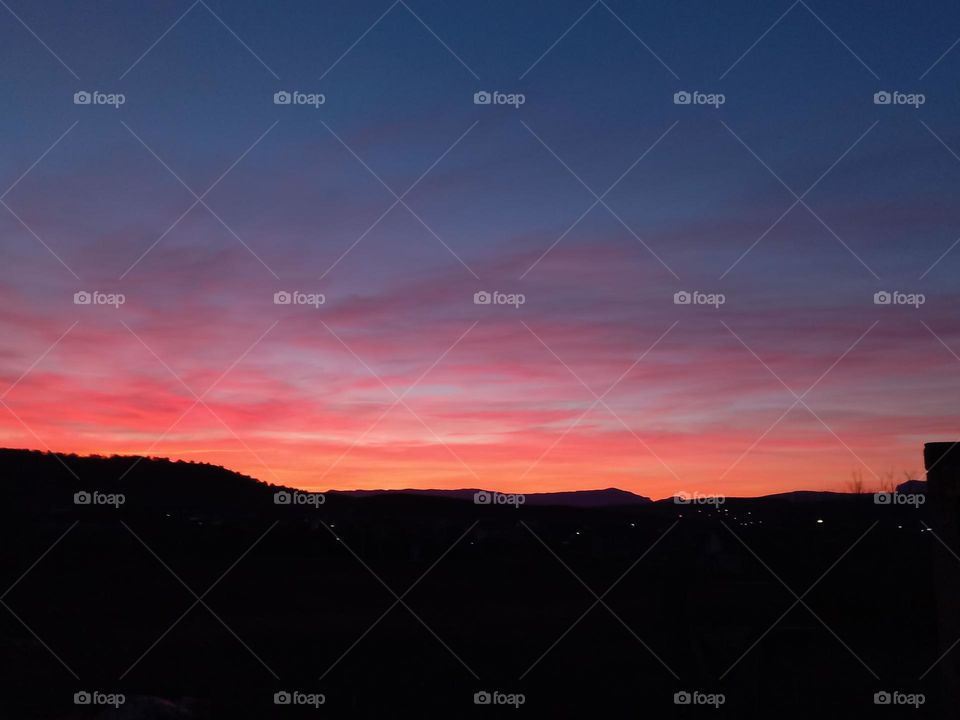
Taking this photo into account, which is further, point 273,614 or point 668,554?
point 273,614

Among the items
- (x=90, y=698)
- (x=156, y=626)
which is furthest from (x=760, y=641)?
(x=156, y=626)

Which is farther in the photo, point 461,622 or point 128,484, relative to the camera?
point 128,484

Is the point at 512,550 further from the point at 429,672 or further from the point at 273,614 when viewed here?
the point at 429,672

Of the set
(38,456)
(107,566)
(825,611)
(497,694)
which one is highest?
(38,456)

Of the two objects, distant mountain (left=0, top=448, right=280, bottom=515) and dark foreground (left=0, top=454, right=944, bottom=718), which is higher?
distant mountain (left=0, top=448, right=280, bottom=515)

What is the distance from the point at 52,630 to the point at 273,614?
463 centimetres

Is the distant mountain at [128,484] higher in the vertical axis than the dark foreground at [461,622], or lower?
higher

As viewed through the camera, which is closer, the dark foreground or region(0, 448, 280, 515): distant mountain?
the dark foreground

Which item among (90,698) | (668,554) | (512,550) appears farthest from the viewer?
(512,550)

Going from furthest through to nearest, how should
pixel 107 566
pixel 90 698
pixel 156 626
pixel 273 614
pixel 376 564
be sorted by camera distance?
1. pixel 376 564
2. pixel 107 566
3. pixel 273 614
4. pixel 156 626
5. pixel 90 698

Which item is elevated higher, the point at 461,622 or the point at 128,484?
the point at 128,484

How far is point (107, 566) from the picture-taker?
27.8 m

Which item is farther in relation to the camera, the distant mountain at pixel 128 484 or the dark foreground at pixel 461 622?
the distant mountain at pixel 128 484

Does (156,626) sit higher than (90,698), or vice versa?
(156,626)
